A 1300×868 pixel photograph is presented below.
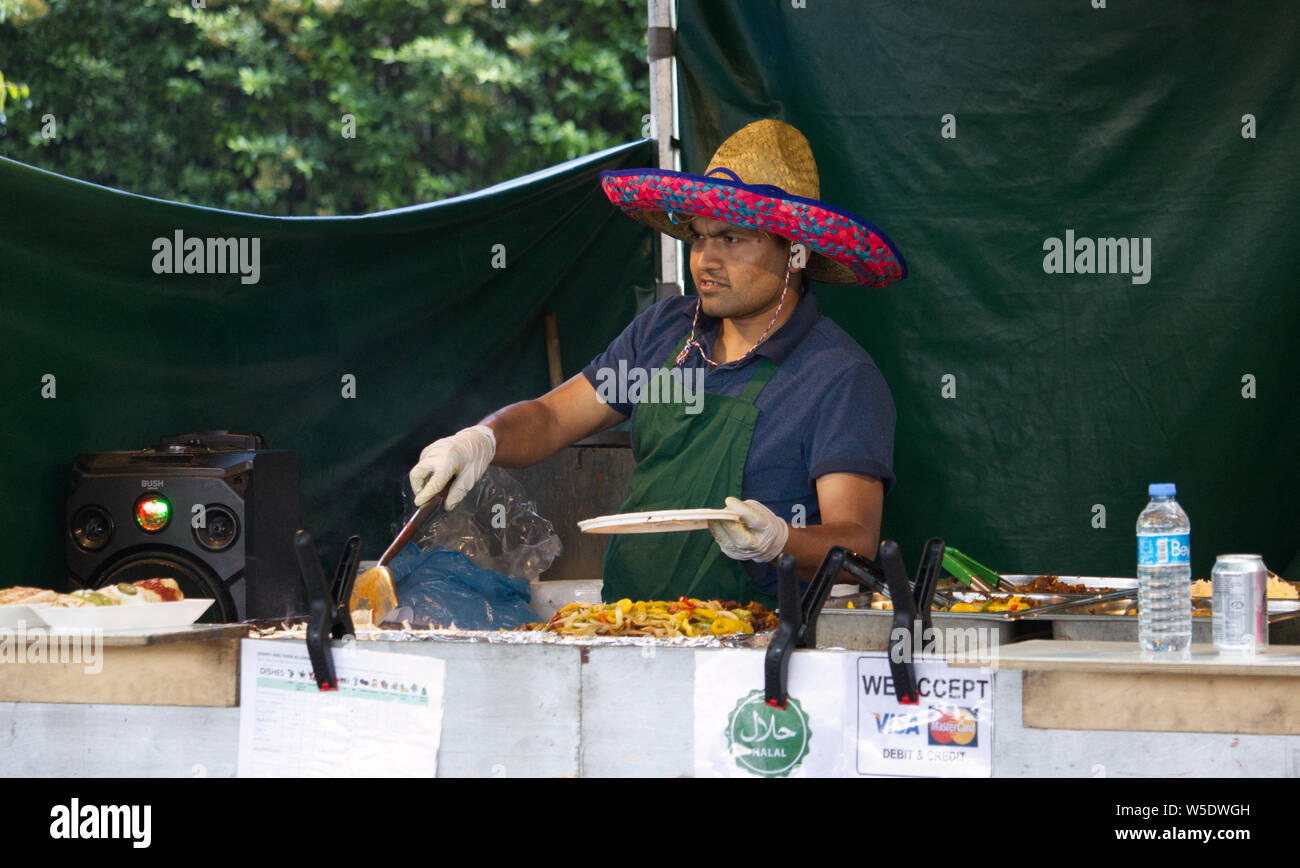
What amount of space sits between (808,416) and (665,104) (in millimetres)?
1559

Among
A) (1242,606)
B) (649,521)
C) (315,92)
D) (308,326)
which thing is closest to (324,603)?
(649,521)

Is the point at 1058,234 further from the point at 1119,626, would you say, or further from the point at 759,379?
the point at 1119,626

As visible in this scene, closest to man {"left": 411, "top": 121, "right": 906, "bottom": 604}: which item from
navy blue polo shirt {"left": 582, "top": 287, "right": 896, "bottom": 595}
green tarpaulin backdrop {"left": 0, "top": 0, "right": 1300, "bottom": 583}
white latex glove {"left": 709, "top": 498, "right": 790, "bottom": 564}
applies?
navy blue polo shirt {"left": 582, "top": 287, "right": 896, "bottom": 595}

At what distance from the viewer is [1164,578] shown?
7.06ft

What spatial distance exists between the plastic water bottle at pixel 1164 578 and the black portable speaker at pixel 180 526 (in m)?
1.90

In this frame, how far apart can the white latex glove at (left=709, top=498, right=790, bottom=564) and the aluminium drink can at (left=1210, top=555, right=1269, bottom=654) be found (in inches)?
34.1

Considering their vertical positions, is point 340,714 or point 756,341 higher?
point 756,341

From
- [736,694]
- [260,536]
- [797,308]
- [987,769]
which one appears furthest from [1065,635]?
[260,536]

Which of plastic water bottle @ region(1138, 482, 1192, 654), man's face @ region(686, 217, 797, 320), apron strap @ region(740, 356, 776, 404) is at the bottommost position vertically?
plastic water bottle @ region(1138, 482, 1192, 654)

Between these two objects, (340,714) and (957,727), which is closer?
(957,727)

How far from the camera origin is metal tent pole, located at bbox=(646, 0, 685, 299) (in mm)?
4426

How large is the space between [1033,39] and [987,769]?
2.72m

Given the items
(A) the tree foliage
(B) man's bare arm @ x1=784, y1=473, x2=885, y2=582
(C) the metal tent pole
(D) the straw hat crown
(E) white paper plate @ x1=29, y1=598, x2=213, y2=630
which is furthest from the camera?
(A) the tree foliage

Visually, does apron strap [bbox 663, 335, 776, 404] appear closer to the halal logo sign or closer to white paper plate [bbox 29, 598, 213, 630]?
the halal logo sign
